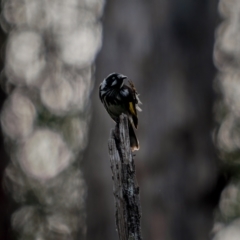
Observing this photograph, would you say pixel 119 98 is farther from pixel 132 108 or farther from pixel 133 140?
pixel 133 140

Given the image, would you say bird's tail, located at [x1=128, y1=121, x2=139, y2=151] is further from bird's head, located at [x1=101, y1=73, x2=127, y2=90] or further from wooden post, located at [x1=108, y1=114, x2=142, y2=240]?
wooden post, located at [x1=108, y1=114, x2=142, y2=240]

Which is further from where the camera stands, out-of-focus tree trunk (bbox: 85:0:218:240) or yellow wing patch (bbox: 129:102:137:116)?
yellow wing patch (bbox: 129:102:137:116)

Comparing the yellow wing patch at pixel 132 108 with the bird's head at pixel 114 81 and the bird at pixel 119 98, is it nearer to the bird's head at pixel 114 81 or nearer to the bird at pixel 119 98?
the bird at pixel 119 98

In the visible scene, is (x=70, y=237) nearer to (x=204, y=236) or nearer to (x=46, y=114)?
(x=46, y=114)

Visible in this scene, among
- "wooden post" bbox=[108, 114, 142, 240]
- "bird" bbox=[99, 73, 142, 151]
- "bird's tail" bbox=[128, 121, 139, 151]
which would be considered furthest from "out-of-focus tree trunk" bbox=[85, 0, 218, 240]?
"wooden post" bbox=[108, 114, 142, 240]

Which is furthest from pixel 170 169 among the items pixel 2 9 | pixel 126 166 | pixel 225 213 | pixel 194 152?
pixel 2 9

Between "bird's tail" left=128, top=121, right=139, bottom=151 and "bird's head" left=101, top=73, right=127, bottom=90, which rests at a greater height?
"bird's head" left=101, top=73, right=127, bottom=90
